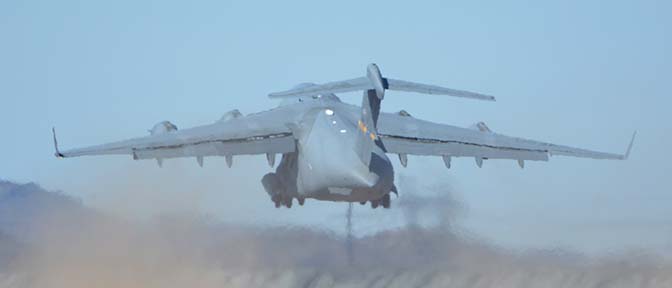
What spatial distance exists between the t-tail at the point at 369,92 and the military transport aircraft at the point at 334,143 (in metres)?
0.03

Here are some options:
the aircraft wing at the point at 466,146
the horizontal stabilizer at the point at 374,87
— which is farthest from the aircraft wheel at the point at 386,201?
the horizontal stabilizer at the point at 374,87

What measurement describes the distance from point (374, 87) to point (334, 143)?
8.02 ft

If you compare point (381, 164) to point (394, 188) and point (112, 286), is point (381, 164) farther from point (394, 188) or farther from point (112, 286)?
point (112, 286)

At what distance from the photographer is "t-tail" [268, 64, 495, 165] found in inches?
2628

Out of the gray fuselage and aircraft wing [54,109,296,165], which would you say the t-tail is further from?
aircraft wing [54,109,296,165]

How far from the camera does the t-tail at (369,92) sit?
219 feet

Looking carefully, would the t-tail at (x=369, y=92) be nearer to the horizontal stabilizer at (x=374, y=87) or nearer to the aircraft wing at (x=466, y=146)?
A: the horizontal stabilizer at (x=374, y=87)

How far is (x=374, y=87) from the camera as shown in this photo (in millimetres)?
67438

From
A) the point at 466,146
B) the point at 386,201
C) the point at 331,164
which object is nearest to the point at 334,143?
the point at 331,164

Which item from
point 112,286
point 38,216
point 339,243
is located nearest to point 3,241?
point 38,216

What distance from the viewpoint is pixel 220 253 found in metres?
74.6

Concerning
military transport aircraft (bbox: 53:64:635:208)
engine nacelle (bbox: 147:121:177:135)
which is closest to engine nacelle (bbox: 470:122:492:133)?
military transport aircraft (bbox: 53:64:635:208)

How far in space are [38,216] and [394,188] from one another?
45.5 ft

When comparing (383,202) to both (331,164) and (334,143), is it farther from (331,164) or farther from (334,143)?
(331,164)
